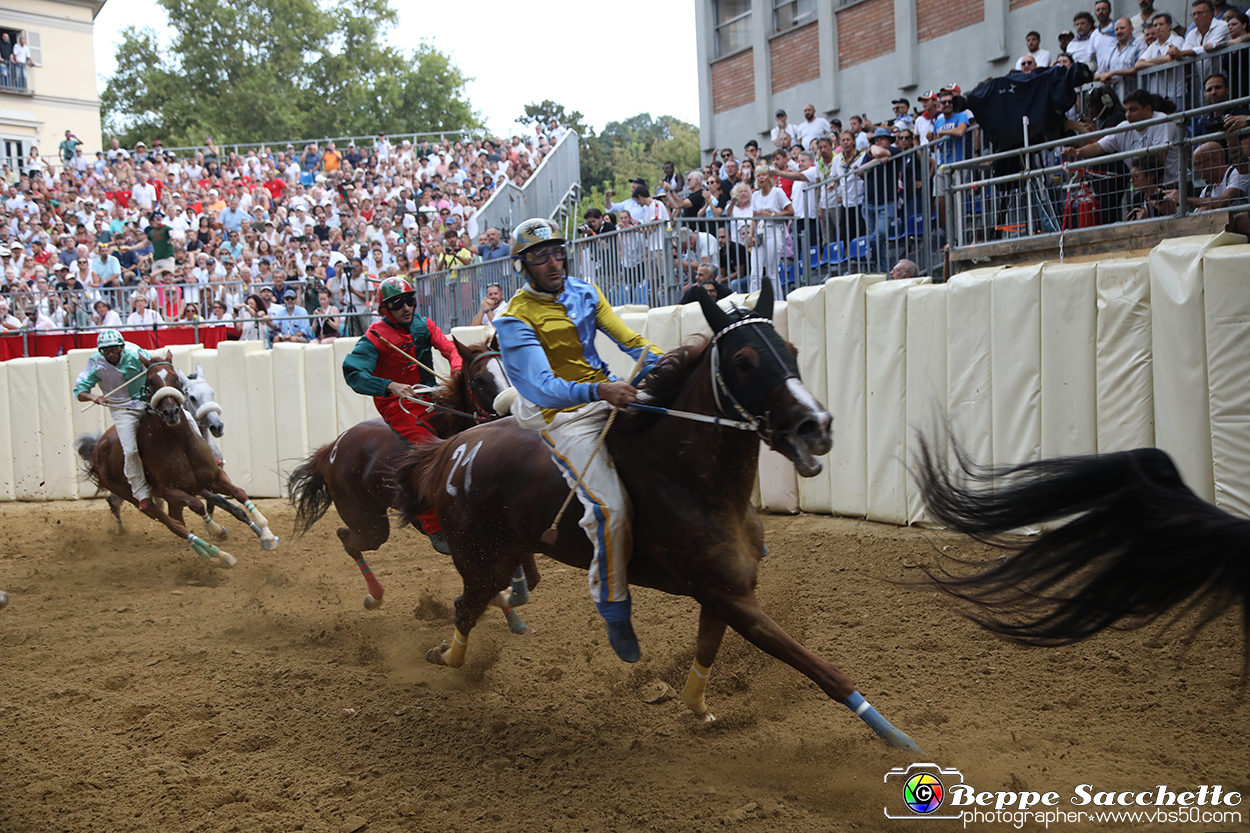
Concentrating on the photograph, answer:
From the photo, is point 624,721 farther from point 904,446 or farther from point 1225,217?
point 1225,217

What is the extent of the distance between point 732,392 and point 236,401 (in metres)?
11.4

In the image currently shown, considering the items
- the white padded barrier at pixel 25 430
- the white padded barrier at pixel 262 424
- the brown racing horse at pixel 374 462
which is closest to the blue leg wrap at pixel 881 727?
the brown racing horse at pixel 374 462

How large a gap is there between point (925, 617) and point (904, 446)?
274cm

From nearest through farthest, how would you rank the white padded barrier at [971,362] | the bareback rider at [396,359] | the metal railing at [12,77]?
1. the bareback rider at [396,359]
2. the white padded barrier at [971,362]
3. the metal railing at [12,77]

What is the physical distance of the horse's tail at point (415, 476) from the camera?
20.0 ft

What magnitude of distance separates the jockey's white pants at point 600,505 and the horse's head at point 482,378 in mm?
1728

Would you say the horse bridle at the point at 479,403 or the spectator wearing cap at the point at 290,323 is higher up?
the spectator wearing cap at the point at 290,323

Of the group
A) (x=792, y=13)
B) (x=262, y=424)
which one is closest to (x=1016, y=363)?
(x=262, y=424)

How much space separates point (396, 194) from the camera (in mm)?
24297

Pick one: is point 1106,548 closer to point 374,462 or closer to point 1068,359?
point 1068,359

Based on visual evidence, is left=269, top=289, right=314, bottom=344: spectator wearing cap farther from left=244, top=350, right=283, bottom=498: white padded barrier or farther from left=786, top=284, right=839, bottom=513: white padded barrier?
left=786, top=284, right=839, bottom=513: white padded barrier

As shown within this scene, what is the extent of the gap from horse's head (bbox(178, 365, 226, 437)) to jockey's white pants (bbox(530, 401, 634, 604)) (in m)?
6.51

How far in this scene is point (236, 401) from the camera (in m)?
14.0

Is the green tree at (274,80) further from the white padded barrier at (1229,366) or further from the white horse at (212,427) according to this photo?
the white padded barrier at (1229,366)
